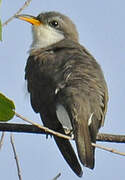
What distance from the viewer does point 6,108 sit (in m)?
3.64

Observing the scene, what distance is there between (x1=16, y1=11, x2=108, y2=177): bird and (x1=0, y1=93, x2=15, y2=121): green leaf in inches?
47.5

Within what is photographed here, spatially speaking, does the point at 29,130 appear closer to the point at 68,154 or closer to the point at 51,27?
the point at 68,154

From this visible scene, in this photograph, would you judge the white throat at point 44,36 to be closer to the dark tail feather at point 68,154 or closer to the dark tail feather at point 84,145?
the dark tail feather at point 68,154

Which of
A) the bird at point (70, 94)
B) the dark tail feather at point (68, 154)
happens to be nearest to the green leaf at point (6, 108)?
the bird at point (70, 94)

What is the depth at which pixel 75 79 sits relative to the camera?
18.0ft

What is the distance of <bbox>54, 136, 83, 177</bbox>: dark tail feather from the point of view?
4898mm

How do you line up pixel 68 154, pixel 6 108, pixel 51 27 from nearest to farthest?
pixel 6 108, pixel 68 154, pixel 51 27

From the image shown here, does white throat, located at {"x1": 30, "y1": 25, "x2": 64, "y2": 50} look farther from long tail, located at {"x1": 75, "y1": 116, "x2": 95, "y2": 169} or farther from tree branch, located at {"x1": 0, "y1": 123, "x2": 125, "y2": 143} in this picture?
tree branch, located at {"x1": 0, "y1": 123, "x2": 125, "y2": 143}

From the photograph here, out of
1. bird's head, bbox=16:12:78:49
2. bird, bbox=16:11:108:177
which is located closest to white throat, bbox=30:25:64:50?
bird's head, bbox=16:12:78:49

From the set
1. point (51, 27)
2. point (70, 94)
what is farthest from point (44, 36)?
point (70, 94)

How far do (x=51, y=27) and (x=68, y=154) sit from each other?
3.20m

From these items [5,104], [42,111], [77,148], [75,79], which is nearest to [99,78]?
[75,79]

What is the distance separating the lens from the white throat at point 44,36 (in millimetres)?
7251

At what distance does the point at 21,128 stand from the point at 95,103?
111 centimetres
